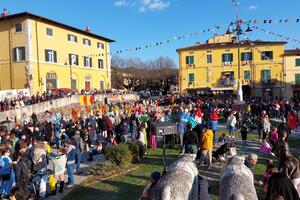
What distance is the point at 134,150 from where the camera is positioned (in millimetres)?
12508

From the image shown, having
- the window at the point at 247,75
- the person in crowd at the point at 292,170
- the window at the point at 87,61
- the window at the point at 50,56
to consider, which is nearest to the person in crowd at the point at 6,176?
the person in crowd at the point at 292,170

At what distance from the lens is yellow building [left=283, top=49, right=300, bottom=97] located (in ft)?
156

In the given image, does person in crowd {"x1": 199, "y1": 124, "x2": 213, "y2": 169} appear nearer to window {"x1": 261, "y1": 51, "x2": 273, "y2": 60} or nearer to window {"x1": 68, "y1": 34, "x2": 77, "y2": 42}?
window {"x1": 68, "y1": 34, "x2": 77, "y2": 42}

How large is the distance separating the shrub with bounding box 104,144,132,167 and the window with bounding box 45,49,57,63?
92.4ft

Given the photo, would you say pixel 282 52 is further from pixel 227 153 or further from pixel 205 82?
pixel 227 153

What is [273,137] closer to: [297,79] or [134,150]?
[134,150]

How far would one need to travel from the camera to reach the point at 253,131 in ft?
62.7

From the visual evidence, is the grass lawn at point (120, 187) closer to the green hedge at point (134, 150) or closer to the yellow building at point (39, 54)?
the green hedge at point (134, 150)

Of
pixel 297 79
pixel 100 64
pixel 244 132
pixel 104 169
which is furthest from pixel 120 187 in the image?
pixel 297 79

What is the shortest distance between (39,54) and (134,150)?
2699 cm

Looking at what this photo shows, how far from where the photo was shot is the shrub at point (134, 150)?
488 inches

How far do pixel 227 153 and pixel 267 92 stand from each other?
130 feet

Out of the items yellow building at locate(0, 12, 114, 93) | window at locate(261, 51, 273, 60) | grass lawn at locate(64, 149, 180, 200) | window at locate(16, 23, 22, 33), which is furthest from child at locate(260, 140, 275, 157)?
window at locate(261, 51, 273, 60)

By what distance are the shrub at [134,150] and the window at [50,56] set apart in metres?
27.7
